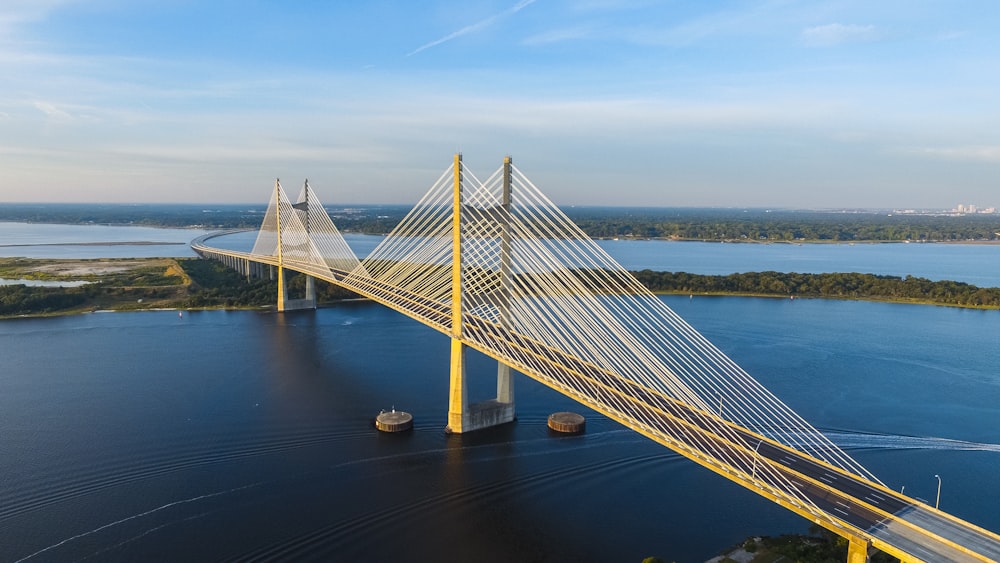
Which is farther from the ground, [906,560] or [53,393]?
[906,560]

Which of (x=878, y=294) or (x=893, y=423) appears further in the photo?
(x=878, y=294)

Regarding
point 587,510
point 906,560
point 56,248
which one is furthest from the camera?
point 56,248

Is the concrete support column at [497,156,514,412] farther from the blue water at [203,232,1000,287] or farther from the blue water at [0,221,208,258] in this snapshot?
the blue water at [0,221,208,258]

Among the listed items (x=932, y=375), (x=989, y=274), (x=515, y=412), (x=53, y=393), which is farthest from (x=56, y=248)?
(x=989, y=274)

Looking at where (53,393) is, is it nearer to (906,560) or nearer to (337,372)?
(337,372)

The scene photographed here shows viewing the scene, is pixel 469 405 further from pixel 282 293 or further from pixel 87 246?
pixel 87 246

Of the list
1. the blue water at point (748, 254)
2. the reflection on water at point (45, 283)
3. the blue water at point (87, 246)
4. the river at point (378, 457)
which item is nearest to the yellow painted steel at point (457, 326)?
the river at point (378, 457)
